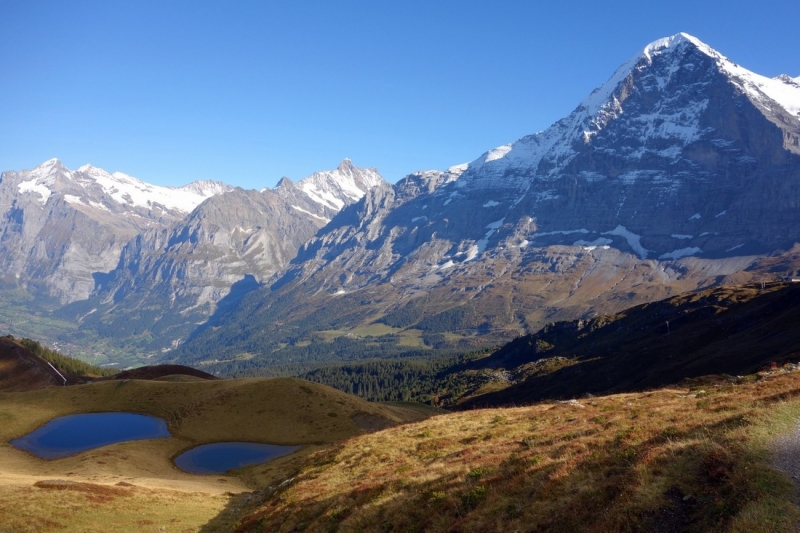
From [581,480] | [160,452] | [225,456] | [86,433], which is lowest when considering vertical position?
[225,456]

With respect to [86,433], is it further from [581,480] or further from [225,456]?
[581,480]

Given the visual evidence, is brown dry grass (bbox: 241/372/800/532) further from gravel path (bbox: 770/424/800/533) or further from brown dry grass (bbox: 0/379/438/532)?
brown dry grass (bbox: 0/379/438/532)

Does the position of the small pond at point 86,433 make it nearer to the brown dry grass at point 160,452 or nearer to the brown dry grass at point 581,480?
the brown dry grass at point 160,452

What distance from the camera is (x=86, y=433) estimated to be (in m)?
88.6

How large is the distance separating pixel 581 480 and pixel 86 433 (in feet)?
309

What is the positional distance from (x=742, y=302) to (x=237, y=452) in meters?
182

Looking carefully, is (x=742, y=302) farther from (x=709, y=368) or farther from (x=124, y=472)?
(x=124, y=472)

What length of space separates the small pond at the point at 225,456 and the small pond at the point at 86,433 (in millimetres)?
10780

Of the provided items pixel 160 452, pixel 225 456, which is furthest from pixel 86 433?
pixel 225 456

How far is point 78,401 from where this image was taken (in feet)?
348

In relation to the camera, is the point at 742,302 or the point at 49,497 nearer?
the point at 49,497

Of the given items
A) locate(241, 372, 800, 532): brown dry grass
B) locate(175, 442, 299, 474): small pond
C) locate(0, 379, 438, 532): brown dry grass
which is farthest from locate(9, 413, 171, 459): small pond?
locate(241, 372, 800, 532): brown dry grass

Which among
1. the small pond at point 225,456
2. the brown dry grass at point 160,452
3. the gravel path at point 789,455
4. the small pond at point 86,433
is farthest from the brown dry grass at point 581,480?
the small pond at point 86,433

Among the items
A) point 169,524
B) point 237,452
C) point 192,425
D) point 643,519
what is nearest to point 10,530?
point 169,524
